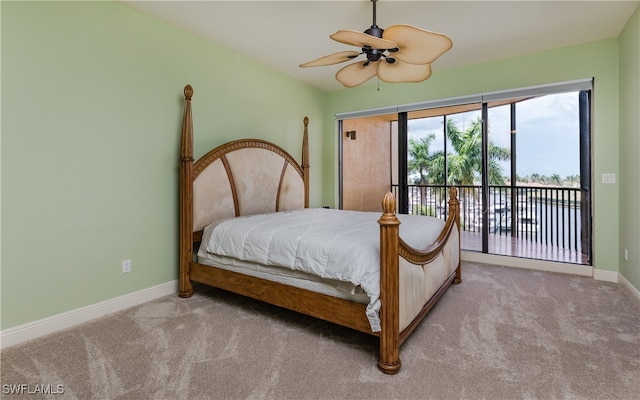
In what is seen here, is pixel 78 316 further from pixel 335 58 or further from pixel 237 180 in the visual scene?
pixel 335 58

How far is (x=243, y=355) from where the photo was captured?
1895mm

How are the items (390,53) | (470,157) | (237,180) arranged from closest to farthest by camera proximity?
(390,53) → (237,180) → (470,157)

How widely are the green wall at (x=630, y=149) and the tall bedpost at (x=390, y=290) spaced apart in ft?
8.28

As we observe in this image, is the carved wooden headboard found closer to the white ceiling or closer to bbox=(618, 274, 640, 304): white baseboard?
the white ceiling

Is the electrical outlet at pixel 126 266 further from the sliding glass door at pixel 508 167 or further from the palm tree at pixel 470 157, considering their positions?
the palm tree at pixel 470 157

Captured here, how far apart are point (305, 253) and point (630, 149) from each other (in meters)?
3.21

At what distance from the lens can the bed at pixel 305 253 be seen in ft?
5.72

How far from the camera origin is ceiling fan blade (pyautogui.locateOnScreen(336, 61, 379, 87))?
2582 millimetres

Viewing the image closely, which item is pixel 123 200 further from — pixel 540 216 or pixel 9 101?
pixel 540 216

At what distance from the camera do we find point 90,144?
2406 mm

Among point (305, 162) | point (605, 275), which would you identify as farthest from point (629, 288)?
point (305, 162)

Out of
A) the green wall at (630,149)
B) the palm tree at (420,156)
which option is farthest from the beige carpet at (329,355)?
the palm tree at (420,156)

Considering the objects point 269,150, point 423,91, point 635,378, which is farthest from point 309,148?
point 635,378

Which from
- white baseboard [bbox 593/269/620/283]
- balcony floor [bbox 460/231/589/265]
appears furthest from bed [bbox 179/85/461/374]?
white baseboard [bbox 593/269/620/283]
